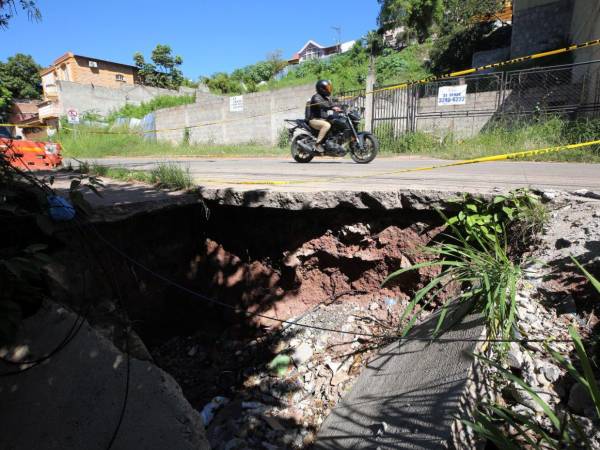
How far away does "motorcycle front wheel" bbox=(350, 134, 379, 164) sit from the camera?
7.26 meters

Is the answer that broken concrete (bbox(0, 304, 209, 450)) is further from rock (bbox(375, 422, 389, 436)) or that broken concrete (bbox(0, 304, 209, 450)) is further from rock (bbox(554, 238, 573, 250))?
rock (bbox(554, 238, 573, 250))

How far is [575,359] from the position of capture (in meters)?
1.81

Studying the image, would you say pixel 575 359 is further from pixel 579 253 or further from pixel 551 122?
pixel 551 122

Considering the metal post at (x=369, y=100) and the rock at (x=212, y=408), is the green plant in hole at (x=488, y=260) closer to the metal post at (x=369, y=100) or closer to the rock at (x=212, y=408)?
the rock at (x=212, y=408)

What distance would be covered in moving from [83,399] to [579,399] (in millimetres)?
2554

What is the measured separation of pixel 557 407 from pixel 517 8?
21.6 meters

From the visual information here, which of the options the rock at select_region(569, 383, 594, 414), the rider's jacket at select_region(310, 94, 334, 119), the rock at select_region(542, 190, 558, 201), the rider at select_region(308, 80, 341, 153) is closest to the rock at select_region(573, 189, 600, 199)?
the rock at select_region(542, 190, 558, 201)

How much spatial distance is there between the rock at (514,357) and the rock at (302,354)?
183cm

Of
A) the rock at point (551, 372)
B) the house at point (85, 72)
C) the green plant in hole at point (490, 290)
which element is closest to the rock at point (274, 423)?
the green plant in hole at point (490, 290)

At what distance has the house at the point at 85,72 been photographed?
38406 millimetres

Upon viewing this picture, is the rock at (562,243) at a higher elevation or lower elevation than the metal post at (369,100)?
lower

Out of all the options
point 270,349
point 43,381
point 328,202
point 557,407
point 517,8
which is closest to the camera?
point 557,407

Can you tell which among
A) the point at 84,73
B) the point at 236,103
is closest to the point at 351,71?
the point at 236,103

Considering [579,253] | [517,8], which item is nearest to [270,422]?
[579,253]
